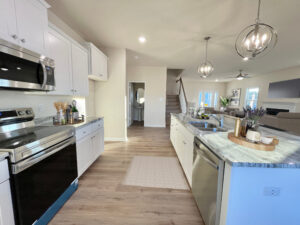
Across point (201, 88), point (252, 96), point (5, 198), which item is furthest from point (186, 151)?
point (201, 88)

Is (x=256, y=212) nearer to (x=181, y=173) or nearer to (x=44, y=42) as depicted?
(x=181, y=173)

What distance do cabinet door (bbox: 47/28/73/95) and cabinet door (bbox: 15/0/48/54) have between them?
13 cm

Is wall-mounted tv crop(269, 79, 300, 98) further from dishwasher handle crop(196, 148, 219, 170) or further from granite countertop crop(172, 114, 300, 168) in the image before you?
dishwasher handle crop(196, 148, 219, 170)

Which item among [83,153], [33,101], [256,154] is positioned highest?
[33,101]

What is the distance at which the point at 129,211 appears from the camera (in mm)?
1505

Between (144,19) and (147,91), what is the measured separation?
352cm

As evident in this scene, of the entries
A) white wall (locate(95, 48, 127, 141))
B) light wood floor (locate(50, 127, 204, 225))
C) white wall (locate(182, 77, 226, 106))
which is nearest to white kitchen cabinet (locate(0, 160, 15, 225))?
light wood floor (locate(50, 127, 204, 225))

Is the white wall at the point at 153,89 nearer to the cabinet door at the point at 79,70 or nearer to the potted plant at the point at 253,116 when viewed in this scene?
the cabinet door at the point at 79,70

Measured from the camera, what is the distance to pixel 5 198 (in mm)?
905

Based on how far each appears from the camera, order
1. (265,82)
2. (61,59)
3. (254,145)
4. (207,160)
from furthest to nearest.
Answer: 1. (265,82)
2. (61,59)
3. (207,160)
4. (254,145)

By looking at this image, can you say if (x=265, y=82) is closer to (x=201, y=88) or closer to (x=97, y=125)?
(x=201, y=88)

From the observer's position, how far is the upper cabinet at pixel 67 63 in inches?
69.2

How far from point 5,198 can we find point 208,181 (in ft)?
5.48

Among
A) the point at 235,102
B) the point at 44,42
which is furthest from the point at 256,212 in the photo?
the point at 235,102
